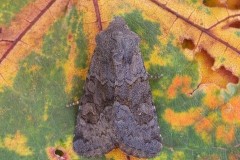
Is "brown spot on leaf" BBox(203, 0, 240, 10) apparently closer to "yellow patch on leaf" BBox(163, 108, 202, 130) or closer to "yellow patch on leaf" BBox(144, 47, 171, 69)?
"yellow patch on leaf" BBox(144, 47, 171, 69)

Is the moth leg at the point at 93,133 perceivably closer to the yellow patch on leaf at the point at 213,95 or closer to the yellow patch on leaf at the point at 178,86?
the yellow patch on leaf at the point at 178,86

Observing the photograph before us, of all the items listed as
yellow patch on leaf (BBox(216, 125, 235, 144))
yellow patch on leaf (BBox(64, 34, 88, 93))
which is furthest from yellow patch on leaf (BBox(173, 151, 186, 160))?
yellow patch on leaf (BBox(64, 34, 88, 93))

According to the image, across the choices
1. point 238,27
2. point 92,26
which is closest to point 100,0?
point 92,26

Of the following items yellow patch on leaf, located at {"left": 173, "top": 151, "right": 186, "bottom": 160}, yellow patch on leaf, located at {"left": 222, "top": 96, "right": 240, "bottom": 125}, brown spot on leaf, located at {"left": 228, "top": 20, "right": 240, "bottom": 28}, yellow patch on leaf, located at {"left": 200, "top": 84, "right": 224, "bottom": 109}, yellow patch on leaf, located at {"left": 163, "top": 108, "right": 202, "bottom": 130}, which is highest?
brown spot on leaf, located at {"left": 228, "top": 20, "right": 240, "bottom": 28}

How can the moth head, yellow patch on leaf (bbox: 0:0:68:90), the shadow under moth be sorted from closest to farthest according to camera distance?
yellow patch on leaf (bbox: 0:0:68:90) < the moth head < the shadow under moth

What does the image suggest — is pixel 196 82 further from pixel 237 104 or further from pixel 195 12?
pixel 195 12

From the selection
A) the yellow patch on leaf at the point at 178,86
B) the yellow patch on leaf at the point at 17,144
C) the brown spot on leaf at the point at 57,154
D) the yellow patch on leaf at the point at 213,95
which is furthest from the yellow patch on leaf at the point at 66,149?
the yellow patch on leaf at the point at 213,95
